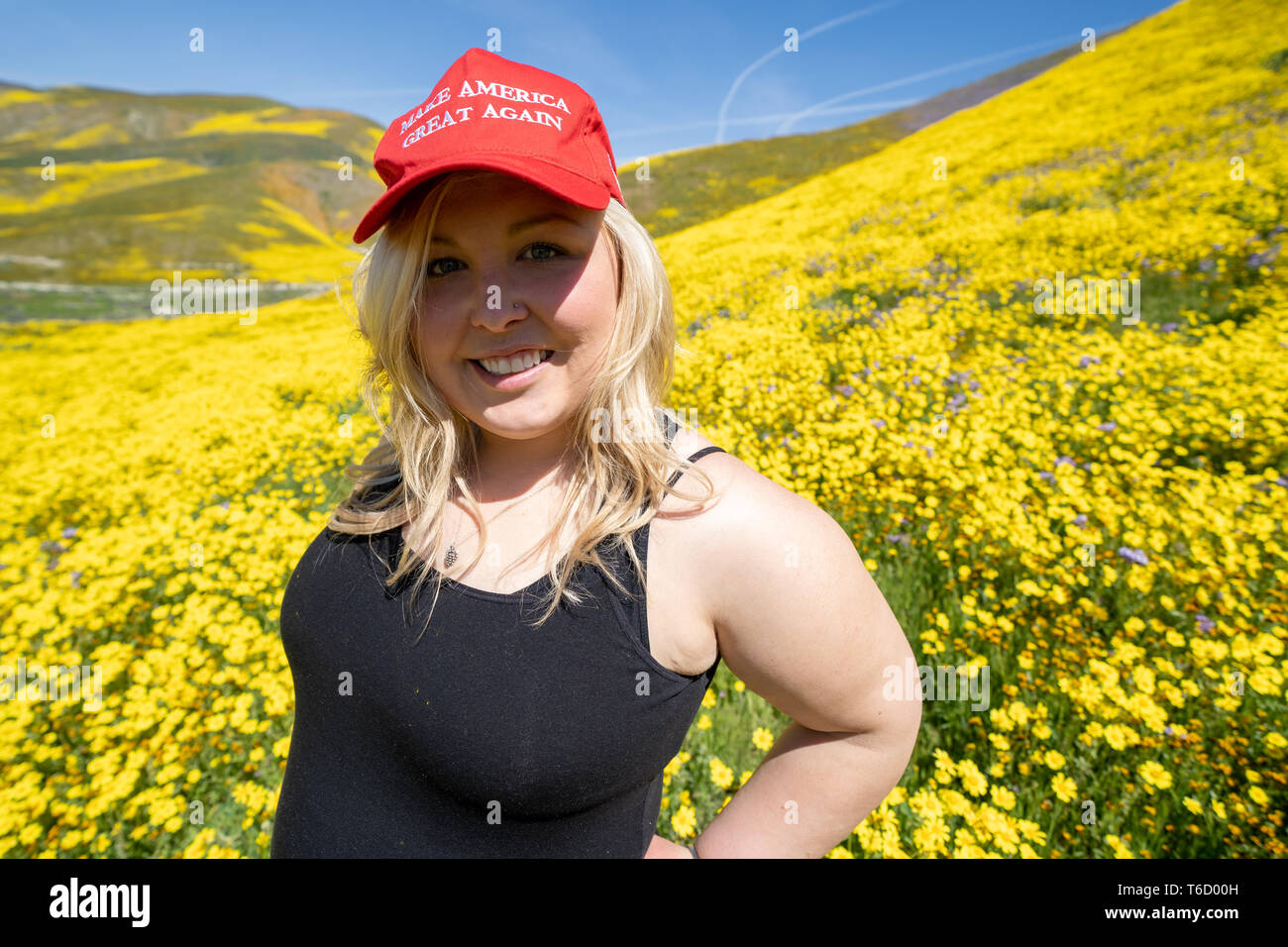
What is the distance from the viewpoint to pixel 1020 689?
2504mm

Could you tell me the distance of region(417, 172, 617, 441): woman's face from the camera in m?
0.99

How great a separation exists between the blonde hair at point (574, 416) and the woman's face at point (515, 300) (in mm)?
31

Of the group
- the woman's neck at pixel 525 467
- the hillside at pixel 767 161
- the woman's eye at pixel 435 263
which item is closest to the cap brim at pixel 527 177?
the woman's eye at pixel 435 263

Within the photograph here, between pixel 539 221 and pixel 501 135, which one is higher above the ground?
pixel 501 135

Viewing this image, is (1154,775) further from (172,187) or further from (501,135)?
(172,187)

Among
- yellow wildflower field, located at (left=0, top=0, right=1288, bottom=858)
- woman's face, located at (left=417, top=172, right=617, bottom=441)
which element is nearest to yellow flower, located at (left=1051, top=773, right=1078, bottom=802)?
yellow wildflower field, located at (left=0, top=0, right=1288, bottom=858)

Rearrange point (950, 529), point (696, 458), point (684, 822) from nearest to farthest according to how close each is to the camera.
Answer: point (696, 458)
point (684, 822)
point (950, 529)

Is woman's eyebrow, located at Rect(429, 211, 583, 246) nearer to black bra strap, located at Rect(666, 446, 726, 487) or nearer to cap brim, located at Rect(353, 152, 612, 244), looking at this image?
cap brim, located at Rect(353, 152, 612, 244)

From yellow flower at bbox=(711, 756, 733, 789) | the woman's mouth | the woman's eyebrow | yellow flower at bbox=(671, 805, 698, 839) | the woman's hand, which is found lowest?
yellow flower at bbox=(671, 805, 698, 839)

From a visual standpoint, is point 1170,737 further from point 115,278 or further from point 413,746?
point 115,278

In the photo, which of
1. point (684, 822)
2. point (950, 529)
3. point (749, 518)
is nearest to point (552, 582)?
point (749, 518)

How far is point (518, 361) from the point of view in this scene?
1061 millimetres

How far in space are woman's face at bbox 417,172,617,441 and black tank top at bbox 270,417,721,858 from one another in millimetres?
275

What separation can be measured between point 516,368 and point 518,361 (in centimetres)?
1
